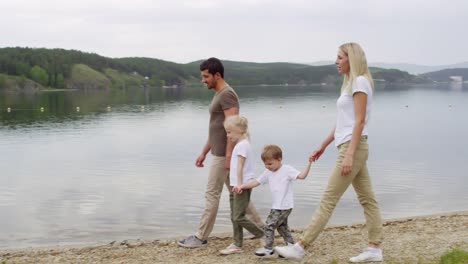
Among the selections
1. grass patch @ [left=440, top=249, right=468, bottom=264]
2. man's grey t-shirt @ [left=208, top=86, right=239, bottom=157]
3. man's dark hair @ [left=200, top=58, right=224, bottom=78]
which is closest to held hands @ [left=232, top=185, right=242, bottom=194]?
man's grey t-shirt @ [left=208, top=86, right=239, bottom=157]

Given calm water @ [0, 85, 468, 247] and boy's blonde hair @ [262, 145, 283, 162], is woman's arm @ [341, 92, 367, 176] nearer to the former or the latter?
boy's blonde hair @ [262, 145, 283, 162]

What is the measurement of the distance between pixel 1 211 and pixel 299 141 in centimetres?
1972

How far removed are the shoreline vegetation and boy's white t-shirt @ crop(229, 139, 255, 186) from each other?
3.11ft

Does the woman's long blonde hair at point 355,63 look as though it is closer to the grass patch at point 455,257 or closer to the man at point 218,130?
the man at point 218,130

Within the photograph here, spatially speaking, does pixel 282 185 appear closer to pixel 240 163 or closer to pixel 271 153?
pixel 271 153

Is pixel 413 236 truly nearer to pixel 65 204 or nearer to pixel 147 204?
pixel 147 204

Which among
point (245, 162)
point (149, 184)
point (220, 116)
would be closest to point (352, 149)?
point (245, 162)

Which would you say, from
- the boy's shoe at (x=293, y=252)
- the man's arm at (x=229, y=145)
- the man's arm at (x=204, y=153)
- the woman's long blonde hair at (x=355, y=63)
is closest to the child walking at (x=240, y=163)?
the man's arm at (x=229, y=145)

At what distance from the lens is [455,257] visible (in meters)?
6.04

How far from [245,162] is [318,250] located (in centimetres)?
144

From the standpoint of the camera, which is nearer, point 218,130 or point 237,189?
point 237,189

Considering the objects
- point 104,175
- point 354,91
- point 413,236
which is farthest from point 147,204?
point 354,91

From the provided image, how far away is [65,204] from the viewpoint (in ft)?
43.7

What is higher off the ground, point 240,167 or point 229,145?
point 229,145
